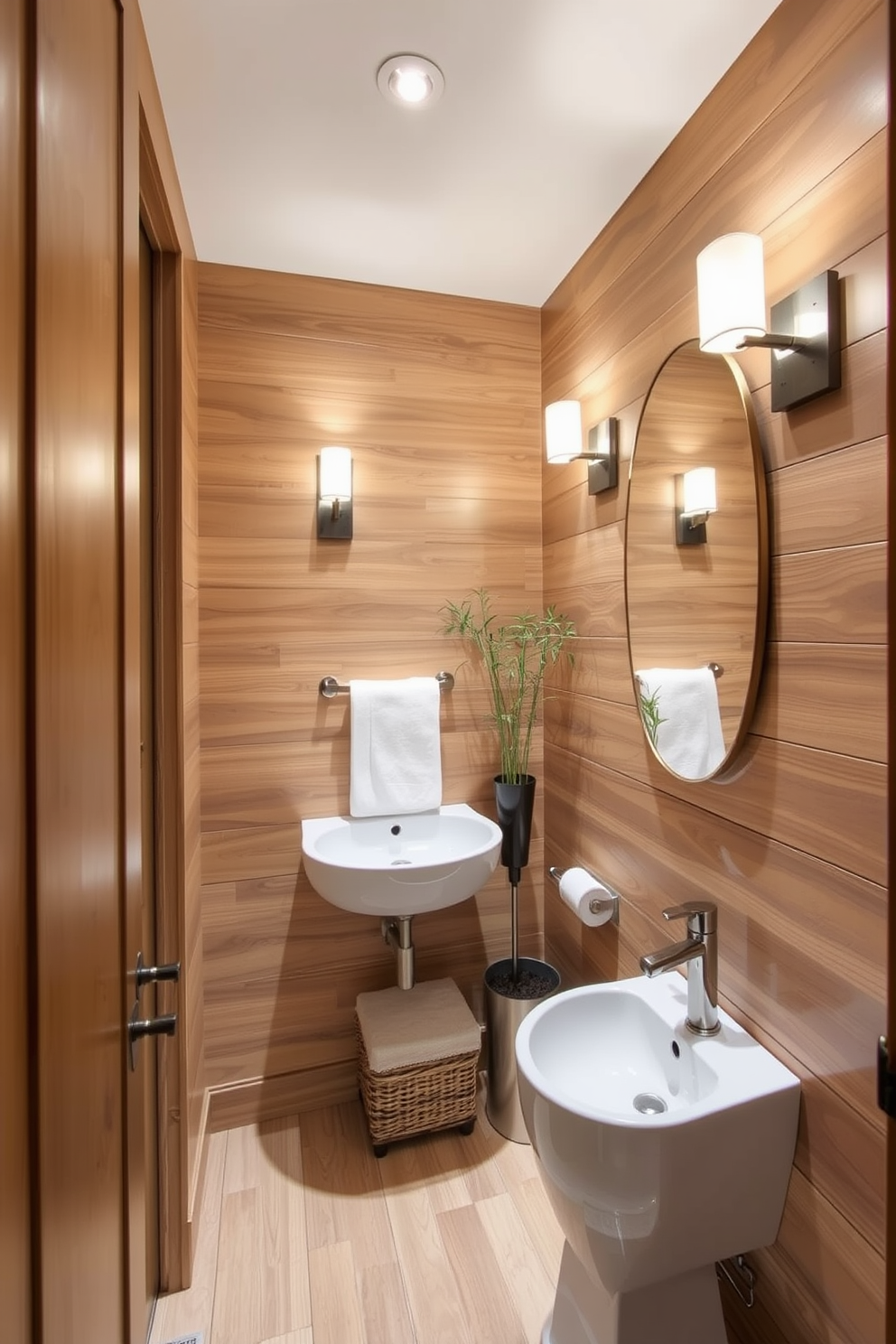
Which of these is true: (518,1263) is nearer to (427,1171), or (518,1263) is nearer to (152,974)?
(427,1171)

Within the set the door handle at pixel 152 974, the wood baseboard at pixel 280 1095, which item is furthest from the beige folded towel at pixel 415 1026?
the door handle at pixel 152 974

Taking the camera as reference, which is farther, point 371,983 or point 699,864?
point 371,983

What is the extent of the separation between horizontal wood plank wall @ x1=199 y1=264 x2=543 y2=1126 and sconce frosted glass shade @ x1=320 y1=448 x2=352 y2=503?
10 cm

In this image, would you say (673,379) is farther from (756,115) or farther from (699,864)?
(699,864)

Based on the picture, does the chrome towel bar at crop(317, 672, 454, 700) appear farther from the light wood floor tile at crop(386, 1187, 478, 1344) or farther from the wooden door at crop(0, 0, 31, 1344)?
the wooden door at crop(0, 0, 31, 1344)

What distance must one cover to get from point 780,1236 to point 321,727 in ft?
5.00

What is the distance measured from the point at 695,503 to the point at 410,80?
1.02 meters

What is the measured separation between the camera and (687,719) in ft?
4.54

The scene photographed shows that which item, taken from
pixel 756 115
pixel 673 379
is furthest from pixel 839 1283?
pixel 756 115

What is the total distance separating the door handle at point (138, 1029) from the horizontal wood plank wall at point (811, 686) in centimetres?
99

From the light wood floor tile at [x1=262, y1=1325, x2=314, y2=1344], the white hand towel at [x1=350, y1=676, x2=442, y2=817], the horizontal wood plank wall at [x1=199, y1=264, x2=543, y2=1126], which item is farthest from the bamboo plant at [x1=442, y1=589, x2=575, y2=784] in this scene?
the light wood floor tile at [x1=262, y1=1325, x2=314, y2=1344]

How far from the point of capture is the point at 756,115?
3.84 feet

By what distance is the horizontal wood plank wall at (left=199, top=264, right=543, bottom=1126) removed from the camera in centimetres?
187

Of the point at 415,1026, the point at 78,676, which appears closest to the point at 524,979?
the point at 415,1026
